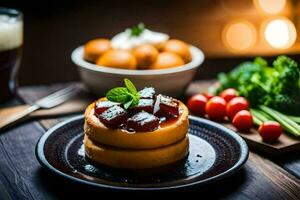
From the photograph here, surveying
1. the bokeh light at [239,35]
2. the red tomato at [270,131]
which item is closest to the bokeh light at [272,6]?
the bokeh light at [239,35]

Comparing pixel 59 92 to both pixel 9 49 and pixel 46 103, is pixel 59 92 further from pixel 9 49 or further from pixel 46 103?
pixel 9 49

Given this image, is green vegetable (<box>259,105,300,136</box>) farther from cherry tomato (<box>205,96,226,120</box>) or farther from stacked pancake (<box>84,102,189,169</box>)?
stacked pancake (<box>84,102,189,169</box>)

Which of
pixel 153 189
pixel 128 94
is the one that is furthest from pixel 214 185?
pixel 128 94

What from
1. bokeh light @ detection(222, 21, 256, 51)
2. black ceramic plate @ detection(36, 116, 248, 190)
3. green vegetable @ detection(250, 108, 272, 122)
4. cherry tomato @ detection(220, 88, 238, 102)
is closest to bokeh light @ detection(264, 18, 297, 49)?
bokeh light @ detection(222, 21, 256, 51)

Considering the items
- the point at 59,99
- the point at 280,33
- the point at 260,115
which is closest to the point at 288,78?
the point at 260,115

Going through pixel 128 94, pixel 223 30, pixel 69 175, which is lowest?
pixel 223 30

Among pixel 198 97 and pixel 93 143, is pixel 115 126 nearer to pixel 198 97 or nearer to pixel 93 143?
pixel 93 143
